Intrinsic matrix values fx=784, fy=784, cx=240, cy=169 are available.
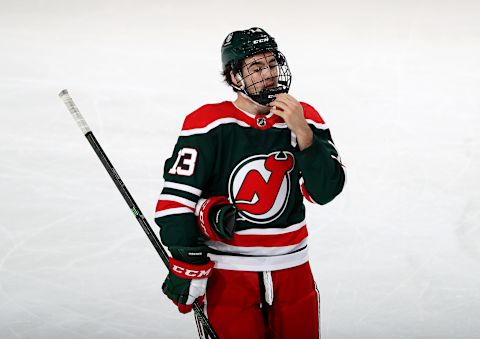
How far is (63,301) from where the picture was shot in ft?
10.0

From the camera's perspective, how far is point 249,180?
1.79 meters

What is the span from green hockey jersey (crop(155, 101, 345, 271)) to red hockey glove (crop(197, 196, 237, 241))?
0.03 m

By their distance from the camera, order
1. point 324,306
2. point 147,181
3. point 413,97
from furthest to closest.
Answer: point 413,97
point 147,181
point 324,306

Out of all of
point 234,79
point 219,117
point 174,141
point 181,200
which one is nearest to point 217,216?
point 181,200

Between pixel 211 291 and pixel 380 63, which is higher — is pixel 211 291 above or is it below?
below

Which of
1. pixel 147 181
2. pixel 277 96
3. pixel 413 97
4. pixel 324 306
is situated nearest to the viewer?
pixel 277 96

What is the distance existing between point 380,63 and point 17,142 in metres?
1.81

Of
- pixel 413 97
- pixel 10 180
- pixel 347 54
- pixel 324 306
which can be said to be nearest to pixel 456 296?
pixel 324 306

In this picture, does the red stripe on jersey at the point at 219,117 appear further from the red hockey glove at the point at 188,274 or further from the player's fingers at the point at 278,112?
the red hockey glove at the point at 188,274

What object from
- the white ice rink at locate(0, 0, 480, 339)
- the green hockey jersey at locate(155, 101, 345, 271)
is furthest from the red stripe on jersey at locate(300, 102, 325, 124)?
the white ice rink at locate(0, 0, 480, 339)

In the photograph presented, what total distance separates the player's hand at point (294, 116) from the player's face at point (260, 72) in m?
0.08

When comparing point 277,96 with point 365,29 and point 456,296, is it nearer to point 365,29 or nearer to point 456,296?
point 456,296

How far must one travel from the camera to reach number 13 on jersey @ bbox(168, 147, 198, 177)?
1.75 meters

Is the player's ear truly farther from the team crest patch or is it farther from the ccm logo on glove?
the ccm logo on glove
